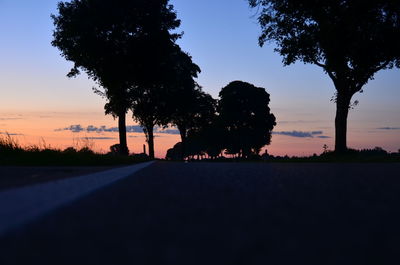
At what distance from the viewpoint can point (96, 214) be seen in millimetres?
2994

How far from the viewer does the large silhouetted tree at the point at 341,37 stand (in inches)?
1016

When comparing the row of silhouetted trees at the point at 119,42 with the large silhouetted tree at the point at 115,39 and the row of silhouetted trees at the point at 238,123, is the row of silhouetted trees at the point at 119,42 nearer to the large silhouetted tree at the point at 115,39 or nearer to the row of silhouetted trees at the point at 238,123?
the large silhouetted tree at the point at 115,39

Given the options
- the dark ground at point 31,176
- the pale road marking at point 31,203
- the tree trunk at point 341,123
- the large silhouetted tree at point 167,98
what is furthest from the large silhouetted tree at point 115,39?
the pale road marking at point 31,203

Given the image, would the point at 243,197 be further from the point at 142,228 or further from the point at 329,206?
the point at 142,228

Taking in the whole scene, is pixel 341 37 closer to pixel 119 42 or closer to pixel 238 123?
pixel 119 42

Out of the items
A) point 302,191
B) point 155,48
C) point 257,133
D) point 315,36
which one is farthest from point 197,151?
point 302,191

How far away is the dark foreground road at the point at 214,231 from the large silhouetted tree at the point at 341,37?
2347cm

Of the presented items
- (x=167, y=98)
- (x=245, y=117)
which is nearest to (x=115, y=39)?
(x=167, y=98)

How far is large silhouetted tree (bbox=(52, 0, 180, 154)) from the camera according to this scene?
35406mm

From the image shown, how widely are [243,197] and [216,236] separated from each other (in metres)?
1.81

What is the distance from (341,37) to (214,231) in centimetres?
2617

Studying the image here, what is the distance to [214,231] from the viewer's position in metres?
2.35

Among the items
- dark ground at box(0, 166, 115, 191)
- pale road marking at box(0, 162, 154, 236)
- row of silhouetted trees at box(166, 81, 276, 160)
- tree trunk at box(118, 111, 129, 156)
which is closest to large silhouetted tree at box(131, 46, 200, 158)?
tree trunk at box(118, 111, 129, 156)

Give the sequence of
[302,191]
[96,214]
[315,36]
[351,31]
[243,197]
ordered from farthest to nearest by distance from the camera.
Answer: [315,36]
[351,31]
[302,191]
[243,197]
[96,214]
